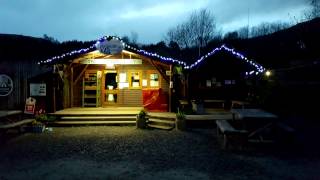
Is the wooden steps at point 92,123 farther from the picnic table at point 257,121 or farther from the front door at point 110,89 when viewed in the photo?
the picnic table at point 257,121

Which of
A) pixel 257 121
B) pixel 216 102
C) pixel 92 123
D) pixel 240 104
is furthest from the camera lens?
pixel 216 102

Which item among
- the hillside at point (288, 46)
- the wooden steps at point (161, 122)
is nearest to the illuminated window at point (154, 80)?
the wooden steps at point (161, 122)

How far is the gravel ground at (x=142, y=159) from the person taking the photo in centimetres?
771

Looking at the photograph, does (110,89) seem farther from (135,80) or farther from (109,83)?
(135,80)

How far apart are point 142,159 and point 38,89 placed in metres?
10.9

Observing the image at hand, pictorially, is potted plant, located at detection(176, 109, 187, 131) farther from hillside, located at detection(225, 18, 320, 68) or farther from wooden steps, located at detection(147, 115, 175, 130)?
hillside, located at detection(225, 18, 320, 68)

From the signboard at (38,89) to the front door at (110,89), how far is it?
3.01 m

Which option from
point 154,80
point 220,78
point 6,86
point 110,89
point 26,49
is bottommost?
point 110,89

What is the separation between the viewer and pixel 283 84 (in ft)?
64.8

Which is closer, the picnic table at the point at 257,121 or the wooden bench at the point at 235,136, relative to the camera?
the wooden bench at the point at 235,136

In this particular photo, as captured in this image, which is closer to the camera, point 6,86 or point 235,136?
point 235,136

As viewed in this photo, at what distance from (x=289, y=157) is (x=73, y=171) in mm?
5147

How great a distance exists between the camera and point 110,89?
776 inches

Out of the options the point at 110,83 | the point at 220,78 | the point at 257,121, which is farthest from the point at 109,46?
the point at 257,121
